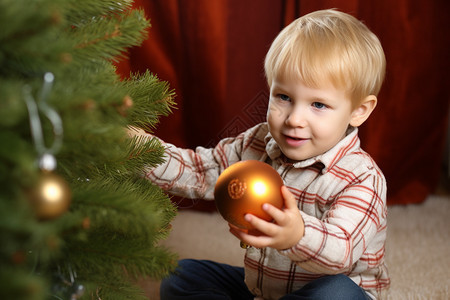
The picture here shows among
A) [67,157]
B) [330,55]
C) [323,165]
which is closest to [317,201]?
[323,165]

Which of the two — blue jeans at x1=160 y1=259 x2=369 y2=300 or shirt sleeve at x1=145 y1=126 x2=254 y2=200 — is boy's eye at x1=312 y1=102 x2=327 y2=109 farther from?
blue jeans at x1=160 y1=259 x2=369 y2=300

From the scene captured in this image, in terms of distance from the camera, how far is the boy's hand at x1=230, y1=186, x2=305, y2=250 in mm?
723

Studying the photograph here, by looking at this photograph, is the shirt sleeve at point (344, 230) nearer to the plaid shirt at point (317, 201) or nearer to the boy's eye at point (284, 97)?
the plaid shirt at point (317, 201)

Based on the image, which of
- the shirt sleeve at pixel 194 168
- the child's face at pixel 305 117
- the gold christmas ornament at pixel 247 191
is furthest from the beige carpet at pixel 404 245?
the gold christmas ornament at pixel 247 191

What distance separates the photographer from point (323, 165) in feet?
3.24

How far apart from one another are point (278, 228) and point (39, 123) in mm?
381

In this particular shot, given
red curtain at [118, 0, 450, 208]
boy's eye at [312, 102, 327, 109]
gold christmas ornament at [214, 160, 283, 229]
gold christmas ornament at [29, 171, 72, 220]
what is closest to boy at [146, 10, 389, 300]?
boy's eye at [312, 102, 327, 109]

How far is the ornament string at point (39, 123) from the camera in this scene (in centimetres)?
50

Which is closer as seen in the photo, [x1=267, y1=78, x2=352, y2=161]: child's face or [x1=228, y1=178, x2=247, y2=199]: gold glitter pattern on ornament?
[x1=228, y1=178, x2=247, y2=199]: gold glitter pattern on ornament

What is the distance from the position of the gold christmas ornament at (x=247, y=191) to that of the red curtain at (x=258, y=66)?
2.80 feet

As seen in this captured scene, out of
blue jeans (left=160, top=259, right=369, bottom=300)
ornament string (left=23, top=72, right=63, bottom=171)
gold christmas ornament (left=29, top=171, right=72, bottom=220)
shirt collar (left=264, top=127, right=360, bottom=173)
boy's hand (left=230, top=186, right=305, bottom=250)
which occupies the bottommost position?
blue jeans (left=160, top=259, right=369, bottom=300)

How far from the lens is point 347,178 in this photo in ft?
3.14

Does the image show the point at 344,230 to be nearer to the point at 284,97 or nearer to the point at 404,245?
the point at 284,97

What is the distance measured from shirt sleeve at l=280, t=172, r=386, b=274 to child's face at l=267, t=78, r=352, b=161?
0.11m
